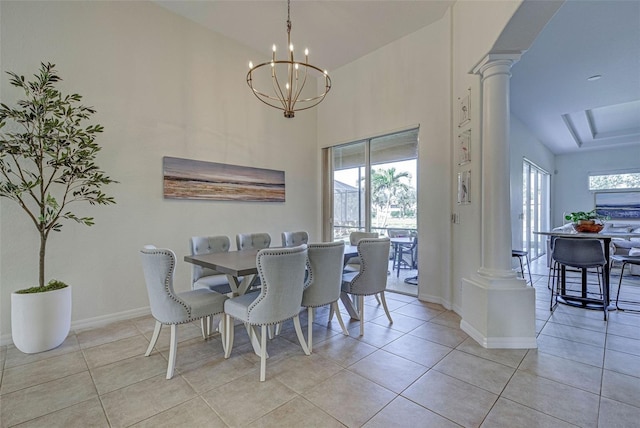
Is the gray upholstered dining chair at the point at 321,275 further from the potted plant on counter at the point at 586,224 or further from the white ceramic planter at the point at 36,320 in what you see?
the potted plant on counter at the point at 586,224

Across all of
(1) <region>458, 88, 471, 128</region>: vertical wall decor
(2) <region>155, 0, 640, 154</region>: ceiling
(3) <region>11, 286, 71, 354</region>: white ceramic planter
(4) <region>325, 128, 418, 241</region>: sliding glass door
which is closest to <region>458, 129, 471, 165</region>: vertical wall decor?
(1) <region>458, 88, 471, 128</region>: vertical wall decor

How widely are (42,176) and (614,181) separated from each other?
11965 mm

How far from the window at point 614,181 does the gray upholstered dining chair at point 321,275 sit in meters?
9.61

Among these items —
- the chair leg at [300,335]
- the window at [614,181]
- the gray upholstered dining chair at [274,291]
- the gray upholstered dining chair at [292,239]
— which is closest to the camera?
the gray upholstered dining chair at [274,291]

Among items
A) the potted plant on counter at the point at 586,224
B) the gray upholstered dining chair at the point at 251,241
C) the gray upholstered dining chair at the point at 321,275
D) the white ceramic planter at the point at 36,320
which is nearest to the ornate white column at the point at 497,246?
the gray upholstered dining chair at the point at 321,275

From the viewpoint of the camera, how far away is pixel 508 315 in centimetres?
266

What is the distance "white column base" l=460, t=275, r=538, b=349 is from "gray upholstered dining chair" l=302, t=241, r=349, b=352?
1387mm

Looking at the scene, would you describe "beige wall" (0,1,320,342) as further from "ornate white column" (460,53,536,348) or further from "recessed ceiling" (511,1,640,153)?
"recessed ceiling" (511,1,640,153)

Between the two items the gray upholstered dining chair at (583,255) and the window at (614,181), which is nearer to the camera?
the gray upholstered dining chair at (583,255)

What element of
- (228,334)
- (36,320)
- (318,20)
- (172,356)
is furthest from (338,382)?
(318,20)

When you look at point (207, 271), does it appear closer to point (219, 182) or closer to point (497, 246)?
point (219, 182)

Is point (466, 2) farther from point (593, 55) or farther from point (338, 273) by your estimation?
point (338, 273)

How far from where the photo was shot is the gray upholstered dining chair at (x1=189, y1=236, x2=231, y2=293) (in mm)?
3115

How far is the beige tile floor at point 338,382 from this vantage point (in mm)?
1755
